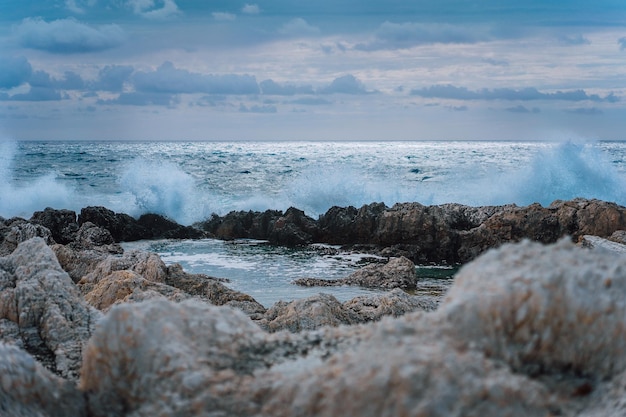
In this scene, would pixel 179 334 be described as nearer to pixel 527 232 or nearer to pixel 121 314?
pixel 121 314

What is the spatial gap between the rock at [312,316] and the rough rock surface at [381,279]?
7.67 meters

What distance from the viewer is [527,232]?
685 inches

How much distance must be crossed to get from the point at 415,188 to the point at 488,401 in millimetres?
35312

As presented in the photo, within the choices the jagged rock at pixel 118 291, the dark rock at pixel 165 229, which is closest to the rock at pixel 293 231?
the dark rock at pixel 165 229

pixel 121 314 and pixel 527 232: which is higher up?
pixel 121 314

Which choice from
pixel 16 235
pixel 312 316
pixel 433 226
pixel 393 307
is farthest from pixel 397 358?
pixel 433 226

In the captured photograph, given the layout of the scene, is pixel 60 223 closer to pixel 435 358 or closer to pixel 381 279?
pixel 381 279

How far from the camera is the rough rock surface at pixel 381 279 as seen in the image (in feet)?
44.6

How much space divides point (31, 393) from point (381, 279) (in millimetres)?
12260

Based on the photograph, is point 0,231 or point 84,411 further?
point 0,231

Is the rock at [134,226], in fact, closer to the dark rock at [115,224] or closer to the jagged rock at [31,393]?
the dark rock at [115,224]

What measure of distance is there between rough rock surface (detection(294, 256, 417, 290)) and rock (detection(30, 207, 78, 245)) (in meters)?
8.41

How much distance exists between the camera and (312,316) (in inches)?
215

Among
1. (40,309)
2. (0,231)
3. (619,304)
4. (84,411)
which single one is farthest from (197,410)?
(0,231)
